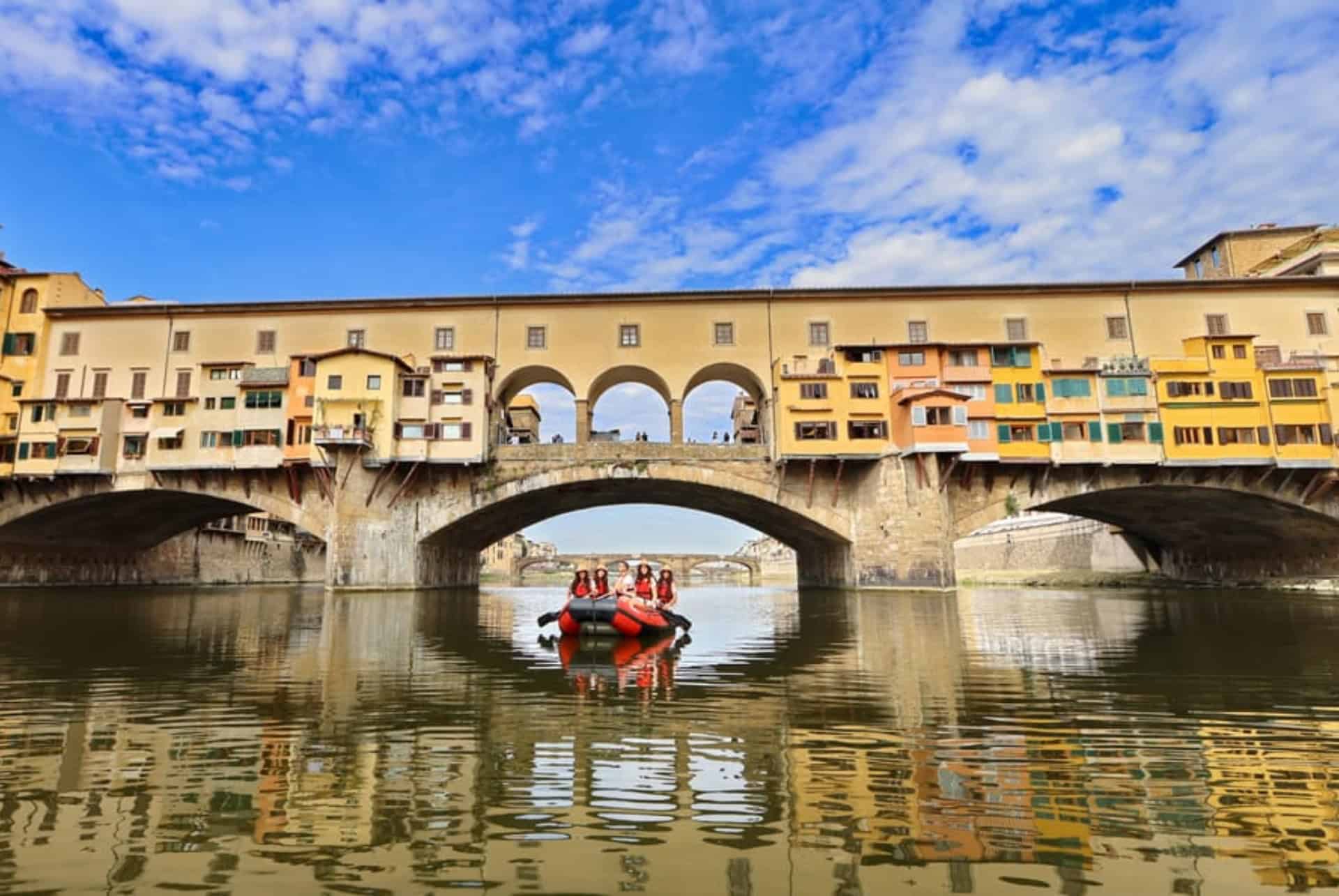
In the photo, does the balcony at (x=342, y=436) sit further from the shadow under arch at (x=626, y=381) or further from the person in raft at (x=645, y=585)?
the person in raft at (x=645, y=585)

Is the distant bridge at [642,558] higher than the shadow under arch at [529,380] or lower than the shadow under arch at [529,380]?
lower

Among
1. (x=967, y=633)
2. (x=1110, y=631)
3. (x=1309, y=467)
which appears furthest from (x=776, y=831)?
(x=1309, y=467)

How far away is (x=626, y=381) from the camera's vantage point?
4472 cm

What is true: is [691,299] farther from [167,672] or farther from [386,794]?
[386,794]

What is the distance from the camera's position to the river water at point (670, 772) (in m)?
4.37

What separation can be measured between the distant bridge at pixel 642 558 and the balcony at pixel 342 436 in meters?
46.0

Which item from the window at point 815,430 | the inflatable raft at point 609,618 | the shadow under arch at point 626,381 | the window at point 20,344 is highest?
the window at point 20,344

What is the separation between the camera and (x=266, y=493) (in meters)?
40.0

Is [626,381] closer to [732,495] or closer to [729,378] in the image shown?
[729,378]

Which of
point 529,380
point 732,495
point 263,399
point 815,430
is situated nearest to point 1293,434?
point 815,430

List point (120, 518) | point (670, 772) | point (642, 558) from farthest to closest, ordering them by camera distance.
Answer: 1. point (642, 558)
2. point (120, 518)
3. point (670, 772)

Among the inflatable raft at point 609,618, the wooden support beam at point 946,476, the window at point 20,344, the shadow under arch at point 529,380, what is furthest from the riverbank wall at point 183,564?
the wooden support beam at point 946,476

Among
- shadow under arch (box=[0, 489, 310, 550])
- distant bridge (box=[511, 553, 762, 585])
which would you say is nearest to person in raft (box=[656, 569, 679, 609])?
shadow under arch (box=[0, 489, 310, 550])

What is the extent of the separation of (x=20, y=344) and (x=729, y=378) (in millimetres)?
39621
